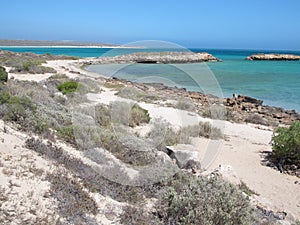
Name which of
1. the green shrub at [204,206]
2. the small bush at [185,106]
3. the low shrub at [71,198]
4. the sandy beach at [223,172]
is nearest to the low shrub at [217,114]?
the small bush at [185,106]

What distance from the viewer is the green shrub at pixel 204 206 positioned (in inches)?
174

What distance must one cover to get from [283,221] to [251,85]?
30.3m

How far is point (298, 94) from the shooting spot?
27500 mm

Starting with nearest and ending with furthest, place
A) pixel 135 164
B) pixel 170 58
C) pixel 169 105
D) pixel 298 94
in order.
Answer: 1. pixel 135 164
2. pixel 169 105
3. pixel 298 94
4. pixel 170 58

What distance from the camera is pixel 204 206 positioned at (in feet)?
15.1

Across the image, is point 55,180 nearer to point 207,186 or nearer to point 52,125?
point 207,186

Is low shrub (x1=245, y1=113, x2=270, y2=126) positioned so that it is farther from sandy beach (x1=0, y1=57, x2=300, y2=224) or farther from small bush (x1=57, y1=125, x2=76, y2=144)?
small bush (x1=57, y1=125, x2=76, y2=144)

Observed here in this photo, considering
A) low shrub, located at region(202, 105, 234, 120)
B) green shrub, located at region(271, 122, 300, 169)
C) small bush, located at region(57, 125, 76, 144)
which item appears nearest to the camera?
small bush, located at region(57, 125, 76, 144)

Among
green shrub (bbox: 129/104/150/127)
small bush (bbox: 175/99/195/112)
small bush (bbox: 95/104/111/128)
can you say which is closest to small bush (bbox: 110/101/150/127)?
green shrub (bbox: 129/104/150/127)

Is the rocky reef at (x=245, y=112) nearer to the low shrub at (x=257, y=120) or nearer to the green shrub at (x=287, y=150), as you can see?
the low shrub at (x=257, y=120)

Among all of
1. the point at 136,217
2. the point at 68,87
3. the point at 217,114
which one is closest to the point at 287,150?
the point at 136,217

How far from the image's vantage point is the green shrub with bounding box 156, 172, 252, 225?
174 inches

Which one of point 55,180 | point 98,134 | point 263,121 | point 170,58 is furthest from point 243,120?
point 170,58

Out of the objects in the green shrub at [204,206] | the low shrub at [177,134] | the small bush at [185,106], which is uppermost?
the green shrub at [204,206]
